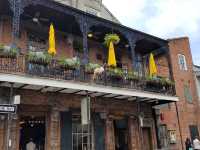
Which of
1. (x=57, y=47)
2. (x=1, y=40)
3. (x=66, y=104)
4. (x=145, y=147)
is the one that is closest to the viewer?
(x=1, y=40)

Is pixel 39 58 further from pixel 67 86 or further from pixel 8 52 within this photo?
pixel 67 86

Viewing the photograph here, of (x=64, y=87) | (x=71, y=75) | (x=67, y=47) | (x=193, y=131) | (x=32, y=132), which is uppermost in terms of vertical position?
(x=67, y=47)

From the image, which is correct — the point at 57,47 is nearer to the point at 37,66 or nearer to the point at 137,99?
the point at 37,66

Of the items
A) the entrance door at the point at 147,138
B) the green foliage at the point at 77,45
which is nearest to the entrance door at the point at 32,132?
the green foliage at the point at 77,45

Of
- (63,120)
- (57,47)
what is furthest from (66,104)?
(57,47)

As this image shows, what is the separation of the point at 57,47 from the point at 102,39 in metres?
2.93

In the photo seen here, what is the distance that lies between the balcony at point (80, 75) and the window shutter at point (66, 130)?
210cm

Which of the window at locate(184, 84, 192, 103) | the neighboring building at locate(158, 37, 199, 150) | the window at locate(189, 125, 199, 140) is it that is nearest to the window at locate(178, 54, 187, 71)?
the neighboring building at locate(158, 37, 199, 150)

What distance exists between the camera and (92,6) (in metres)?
18.0

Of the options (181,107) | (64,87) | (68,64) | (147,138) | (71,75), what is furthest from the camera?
(181,107)

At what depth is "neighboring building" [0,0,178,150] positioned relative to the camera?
408 inches

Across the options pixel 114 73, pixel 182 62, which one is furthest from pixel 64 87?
pixel 182 62

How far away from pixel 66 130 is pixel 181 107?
380 inches

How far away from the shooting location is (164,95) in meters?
14.3
